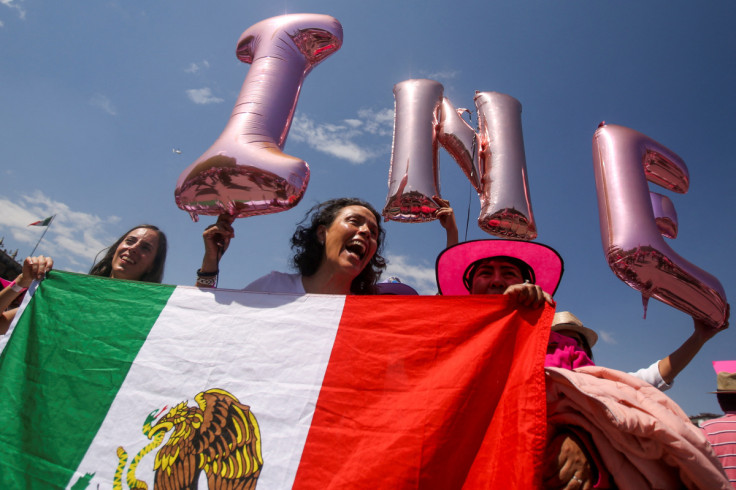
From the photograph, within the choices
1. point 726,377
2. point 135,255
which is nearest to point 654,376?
point 726,377

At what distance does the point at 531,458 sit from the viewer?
1157 millimetres

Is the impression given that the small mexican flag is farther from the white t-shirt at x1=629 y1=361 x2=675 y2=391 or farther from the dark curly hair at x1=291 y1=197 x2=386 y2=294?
the white t-shirt at x1=629 y1=361 x2=675 y2=391

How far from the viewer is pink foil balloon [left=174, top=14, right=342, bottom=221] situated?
2113 mm

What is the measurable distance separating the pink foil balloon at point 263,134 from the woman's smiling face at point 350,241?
1.12ft

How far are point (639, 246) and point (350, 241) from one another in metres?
1.58

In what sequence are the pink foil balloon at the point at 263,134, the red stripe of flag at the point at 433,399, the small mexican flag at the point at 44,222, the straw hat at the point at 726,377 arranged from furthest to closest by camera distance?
the small mexican flag at the point at 44,222
the straw hat at the point at 726,377
the pink foil balloon at the point at 263,134
the red stripe of flag at the point at 433,399

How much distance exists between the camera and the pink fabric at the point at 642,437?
1049 mm

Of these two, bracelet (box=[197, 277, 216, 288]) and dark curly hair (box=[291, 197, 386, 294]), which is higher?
dark curly hair (box=[291, 197, 386, 294])

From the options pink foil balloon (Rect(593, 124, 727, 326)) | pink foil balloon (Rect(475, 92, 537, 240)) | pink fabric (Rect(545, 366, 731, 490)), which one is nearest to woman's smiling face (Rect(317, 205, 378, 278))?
pink foil balloon (Rect(475, 92, 537, 240))

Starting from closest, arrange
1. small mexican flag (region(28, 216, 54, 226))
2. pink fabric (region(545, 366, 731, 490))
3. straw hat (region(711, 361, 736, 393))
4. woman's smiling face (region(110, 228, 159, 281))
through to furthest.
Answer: pink fabric (region(545, 366, 731, 490))
woman's smiling face (region(110, 228, 159, 281))
straw hat (region(711, 361, 736, 393))
small mexican flag (region(28, 216, 54, 226))

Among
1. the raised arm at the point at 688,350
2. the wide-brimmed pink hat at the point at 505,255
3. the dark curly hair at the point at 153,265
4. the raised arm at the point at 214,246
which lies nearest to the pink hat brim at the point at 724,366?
the raised arm at the point at 688,350

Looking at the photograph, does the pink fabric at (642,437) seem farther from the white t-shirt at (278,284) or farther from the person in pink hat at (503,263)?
the white t-shirt at (278,284)

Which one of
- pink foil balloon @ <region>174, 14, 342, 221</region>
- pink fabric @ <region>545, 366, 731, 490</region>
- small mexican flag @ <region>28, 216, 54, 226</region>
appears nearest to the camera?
pink fabric @ <region>545, 366, 731, 490</region>

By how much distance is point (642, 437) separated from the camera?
1.08 m
